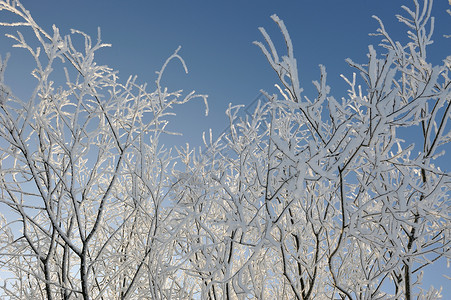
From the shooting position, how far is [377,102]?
1737mm

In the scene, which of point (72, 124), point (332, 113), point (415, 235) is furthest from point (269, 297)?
point (332, 113)

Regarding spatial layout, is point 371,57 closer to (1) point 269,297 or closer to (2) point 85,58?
(2) point 85,58

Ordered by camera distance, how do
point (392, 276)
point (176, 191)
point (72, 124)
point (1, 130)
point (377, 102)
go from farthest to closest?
1. point (392, 276)
2. point (176, 191)
3. point (72, 124)
4. point (1, 130)
5. point (377, 102)

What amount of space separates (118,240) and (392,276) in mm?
3107

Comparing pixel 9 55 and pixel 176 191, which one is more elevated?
pixel 9 55

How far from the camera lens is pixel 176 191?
11.3 feet

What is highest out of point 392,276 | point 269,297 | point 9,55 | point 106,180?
point 106,180

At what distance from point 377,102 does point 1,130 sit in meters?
2.50

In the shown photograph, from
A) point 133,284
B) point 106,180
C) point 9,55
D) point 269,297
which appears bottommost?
point 133,284

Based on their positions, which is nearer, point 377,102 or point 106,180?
point 377,102

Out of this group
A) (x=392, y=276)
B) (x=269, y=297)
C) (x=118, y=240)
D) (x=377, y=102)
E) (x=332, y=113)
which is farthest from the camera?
(x=269, y=297)

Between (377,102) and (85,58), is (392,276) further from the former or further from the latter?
(85,58)

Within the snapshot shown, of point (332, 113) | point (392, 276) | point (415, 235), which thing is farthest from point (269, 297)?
point (332, 113)

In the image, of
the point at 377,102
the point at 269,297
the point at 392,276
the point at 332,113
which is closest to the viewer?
the point at 377,102
